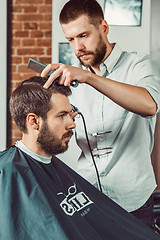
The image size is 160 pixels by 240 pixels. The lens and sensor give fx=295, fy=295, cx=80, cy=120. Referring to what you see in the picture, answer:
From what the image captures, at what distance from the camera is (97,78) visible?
51.4 inches

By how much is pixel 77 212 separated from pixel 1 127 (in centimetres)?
189

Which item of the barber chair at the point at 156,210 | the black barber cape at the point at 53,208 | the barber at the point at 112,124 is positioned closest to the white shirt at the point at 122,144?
the barber at the point at 112,124

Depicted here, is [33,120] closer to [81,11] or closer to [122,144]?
[122,144]

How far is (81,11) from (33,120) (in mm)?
677

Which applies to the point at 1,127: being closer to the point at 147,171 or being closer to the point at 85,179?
the point at 85,179

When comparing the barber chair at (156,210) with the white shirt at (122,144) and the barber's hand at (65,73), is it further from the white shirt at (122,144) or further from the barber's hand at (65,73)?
the barber's hand at (65,73)

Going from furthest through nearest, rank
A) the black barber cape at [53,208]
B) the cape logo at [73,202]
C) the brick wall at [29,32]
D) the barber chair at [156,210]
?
the brick wall at [29,32], the barber chair at [156,210], the cape logo at [73,202], the black barber cape at [53,208]

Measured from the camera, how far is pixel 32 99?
149 cm

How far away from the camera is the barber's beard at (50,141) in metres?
1.51

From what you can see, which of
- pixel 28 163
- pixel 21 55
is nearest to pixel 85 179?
pixel 28 163

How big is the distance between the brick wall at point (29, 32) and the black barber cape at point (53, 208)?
1.75 m

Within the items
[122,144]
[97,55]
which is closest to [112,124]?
[122,144]

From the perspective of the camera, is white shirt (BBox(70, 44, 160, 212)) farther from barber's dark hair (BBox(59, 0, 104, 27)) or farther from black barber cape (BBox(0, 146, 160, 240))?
barber's dark hair (BBox(59, 0, 104, 27))

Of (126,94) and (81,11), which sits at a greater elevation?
(81,11)
